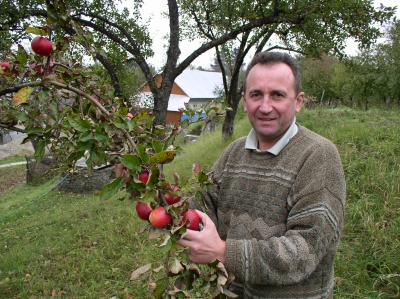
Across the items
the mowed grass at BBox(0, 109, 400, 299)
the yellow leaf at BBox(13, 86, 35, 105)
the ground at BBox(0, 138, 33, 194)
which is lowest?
the ground at BBox(0, 138, 33, 194)

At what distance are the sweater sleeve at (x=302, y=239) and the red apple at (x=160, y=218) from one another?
12.3 inches

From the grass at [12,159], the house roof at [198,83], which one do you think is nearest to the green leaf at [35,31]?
the grass at [12,159]

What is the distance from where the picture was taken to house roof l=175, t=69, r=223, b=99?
3152 centimetres

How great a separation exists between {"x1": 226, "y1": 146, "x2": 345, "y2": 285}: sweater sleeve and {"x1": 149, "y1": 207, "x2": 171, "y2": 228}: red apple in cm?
31

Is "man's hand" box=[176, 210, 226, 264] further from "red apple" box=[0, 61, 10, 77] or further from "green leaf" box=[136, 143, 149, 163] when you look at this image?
"red apple" box=[0, 61, 10, 77]

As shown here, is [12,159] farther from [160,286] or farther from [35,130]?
[160,286]

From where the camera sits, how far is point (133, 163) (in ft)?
3.15

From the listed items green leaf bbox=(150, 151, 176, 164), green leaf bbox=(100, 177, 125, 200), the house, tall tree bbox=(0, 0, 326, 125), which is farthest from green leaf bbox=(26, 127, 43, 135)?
the house

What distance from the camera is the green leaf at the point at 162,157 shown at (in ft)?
3.05

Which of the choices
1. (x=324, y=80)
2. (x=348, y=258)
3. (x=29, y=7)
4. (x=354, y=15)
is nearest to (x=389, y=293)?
(x=348, y=258)

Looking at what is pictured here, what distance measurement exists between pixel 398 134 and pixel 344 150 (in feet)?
2.84

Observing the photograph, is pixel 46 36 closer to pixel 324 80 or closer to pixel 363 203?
pixel 363 203

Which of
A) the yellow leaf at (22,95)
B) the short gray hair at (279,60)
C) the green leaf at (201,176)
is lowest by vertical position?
the green leaf at (201,176)

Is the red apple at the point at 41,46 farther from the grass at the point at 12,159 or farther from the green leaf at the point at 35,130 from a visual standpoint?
the grass at the point at 12,159
